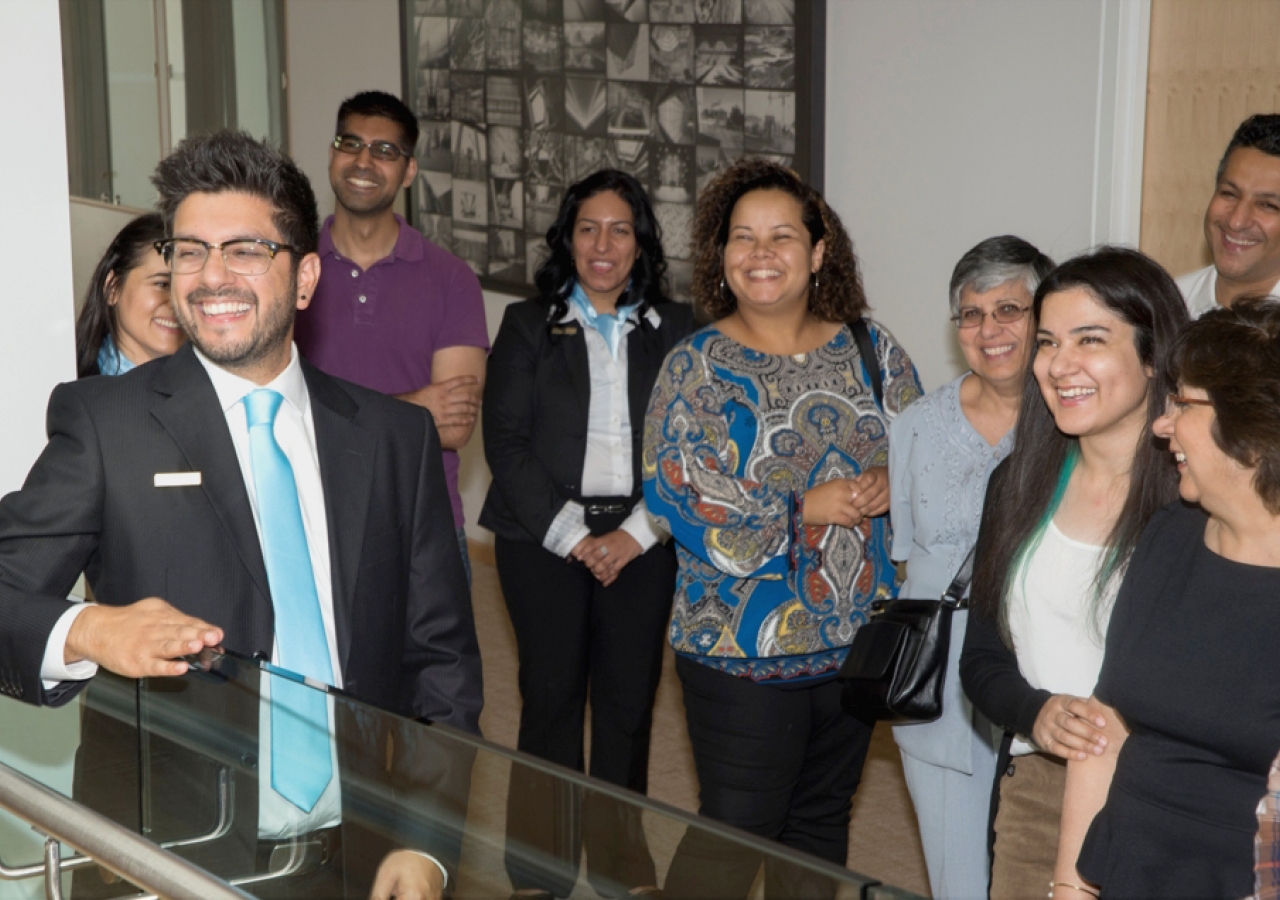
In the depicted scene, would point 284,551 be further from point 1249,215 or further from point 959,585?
point 1249,215

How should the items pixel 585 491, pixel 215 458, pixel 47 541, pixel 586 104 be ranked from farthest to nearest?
pixel 586 104
pixel 585 491
pixel 215 458
pixel 47 541

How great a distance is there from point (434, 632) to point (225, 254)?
0.71 metres

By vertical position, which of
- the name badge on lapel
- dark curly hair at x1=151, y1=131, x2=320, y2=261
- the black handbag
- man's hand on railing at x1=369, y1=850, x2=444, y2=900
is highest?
dark curly hair at x1=151, y1=131, x2=320, y2=261

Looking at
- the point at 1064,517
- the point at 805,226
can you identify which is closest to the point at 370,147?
the point at 805,226

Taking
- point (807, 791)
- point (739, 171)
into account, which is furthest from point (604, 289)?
point (807, 791)

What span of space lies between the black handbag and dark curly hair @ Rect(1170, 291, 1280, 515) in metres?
0.92

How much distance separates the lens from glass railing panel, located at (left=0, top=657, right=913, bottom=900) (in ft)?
4.24

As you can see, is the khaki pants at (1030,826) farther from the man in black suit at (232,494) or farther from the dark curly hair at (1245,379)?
the man in black suit at (232,494)

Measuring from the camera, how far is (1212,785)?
202 centimetres

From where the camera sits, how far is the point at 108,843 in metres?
1.61

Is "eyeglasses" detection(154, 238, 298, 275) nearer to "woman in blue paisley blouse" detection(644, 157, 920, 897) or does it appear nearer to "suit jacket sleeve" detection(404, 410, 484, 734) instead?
"suit jacket sleeve" detection(404, 410, 484, 734)

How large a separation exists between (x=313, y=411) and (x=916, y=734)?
5.06 feet

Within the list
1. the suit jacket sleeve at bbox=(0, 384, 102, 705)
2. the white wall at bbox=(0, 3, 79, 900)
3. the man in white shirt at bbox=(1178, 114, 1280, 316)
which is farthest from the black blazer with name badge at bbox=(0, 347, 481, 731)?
the man in white shirt at bbox=(1178, 114, 1280, 316)

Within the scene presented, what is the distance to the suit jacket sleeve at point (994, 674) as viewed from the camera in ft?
8.00
